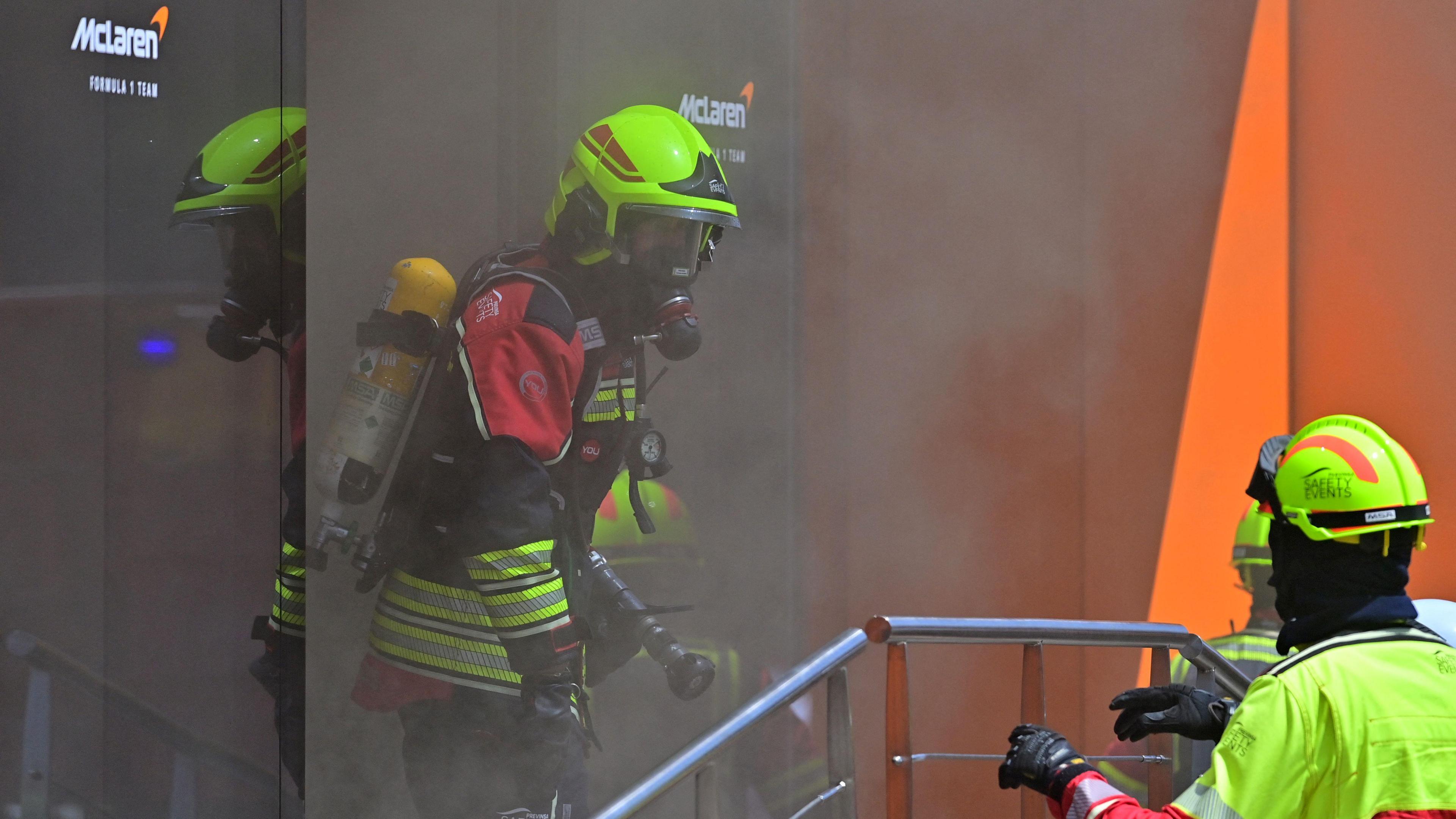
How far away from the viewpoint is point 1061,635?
2.61 meters

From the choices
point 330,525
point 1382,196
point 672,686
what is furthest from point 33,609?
point 1382,196

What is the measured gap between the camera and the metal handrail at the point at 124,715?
222 centimetres

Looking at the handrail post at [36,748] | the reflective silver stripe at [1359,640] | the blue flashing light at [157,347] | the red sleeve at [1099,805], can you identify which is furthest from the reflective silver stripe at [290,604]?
the reflective silver stripe at [1359,640]

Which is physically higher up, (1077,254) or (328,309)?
(1077,254)

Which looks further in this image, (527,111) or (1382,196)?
(1382,196)

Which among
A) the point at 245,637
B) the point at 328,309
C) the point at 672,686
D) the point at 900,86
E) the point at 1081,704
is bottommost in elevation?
the point at 1081,704

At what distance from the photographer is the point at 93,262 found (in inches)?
89.9

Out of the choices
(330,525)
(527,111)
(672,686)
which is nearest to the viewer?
(330,525)

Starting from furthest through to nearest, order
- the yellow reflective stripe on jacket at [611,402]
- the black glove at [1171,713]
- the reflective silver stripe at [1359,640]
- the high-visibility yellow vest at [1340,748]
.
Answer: the yellow reflective stripe on jacket at [611,402] < the black glove at [1171,713] < the reflective silver stripe at [1359,640] < the high-visibility yellow vest at [1340,748]

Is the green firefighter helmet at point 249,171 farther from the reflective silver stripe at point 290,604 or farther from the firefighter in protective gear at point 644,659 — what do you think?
the firefighter in protective gear at point 644,659

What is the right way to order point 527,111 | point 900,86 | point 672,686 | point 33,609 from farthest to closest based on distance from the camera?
1. point 900,86
2. point 672,686
3. point 527,111
4. point 33,609

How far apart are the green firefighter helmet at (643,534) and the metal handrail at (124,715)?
2.90ft

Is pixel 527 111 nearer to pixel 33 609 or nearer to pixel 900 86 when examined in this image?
pixel 900 86

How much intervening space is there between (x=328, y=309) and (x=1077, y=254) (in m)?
2.33
